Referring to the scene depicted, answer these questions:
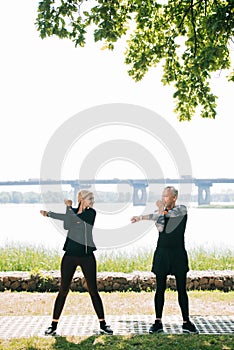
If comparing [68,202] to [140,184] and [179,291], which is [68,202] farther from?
[140,184]

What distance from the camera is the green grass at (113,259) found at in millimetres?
11875

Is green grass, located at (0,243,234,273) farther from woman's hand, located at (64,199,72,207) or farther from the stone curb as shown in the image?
woman's hand, located at (64,199,72,207)

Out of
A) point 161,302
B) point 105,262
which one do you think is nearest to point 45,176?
point 105,262

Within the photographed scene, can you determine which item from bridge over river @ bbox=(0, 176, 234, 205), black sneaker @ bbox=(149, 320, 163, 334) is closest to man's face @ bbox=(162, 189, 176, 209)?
black sneaker @ bbox=(149, 320, 163, 334)

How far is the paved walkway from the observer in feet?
21.5

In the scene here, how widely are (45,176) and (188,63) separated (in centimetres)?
383

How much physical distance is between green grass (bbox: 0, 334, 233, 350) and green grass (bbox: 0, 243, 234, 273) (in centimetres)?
536

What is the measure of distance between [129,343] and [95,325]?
3.31 ft

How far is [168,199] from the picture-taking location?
6.29 meters

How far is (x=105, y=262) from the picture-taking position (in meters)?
12.1

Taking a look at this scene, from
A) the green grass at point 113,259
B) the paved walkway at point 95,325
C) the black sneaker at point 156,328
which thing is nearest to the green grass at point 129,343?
the black sneaker at point 156,328

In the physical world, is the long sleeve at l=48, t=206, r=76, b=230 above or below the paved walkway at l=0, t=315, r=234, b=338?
above

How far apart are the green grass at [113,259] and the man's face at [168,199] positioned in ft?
18.5

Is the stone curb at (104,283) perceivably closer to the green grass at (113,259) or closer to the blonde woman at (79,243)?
the green grass at (113,259)
